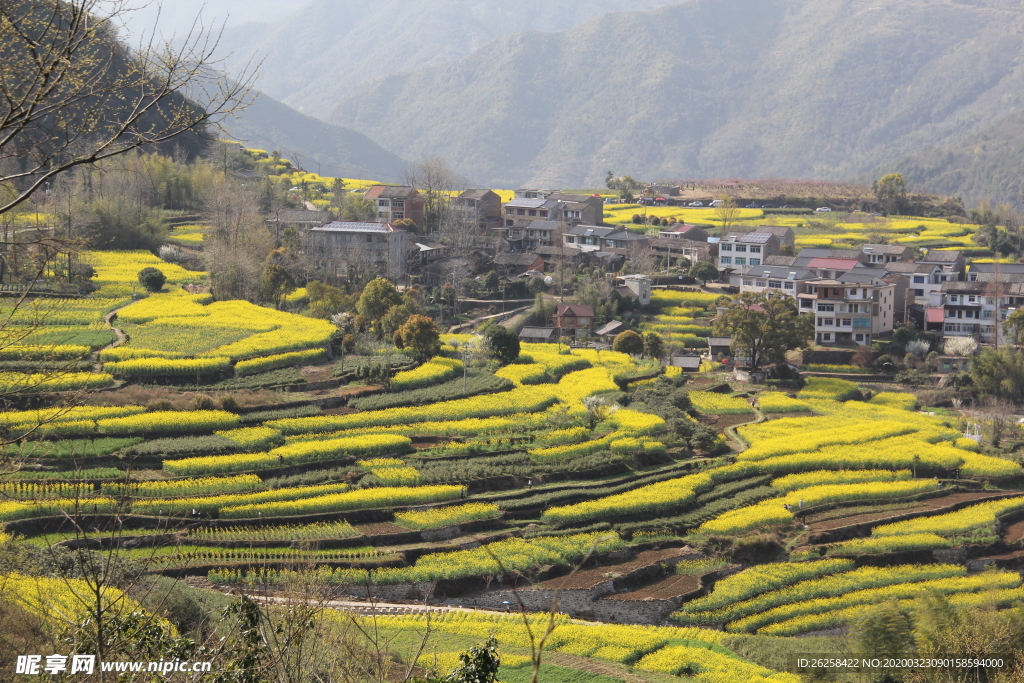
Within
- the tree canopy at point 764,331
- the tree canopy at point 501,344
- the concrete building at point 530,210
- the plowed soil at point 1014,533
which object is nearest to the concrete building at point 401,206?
the concrete building at point 530,210

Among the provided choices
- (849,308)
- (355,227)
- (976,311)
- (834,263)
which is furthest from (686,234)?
(355,227)

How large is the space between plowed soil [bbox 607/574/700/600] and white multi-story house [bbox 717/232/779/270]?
3639cm

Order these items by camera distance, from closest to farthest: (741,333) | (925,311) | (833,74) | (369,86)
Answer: (741,333), (925,311), (833,74), (369,86)

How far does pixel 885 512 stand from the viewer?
31234mm

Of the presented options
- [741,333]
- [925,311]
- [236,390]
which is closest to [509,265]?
[741,333]

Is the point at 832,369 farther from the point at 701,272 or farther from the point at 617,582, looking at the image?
the point at 617,582

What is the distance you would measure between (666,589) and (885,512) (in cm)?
920

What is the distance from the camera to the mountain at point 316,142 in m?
133

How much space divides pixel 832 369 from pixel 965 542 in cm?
1991

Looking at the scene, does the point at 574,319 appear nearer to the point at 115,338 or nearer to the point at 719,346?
the point at 719,346

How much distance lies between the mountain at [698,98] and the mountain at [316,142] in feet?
66.1

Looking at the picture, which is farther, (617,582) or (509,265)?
(509,265)

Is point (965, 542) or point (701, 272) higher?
point (701, 272)

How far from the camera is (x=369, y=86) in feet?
632
